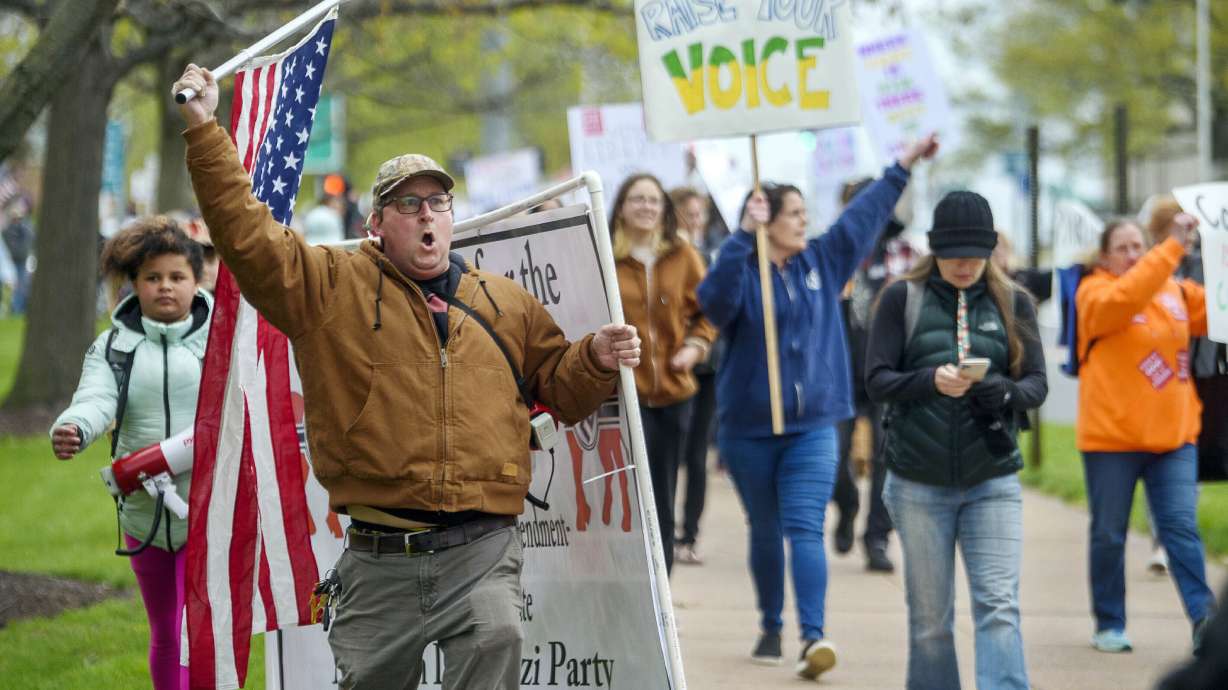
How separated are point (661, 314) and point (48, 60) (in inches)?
119

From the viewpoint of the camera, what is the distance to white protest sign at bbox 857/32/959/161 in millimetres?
13367

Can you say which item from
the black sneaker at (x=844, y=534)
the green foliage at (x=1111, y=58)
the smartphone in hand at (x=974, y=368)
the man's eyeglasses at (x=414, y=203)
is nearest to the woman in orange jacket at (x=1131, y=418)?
the smartphone in hand at (x=974, y=368)

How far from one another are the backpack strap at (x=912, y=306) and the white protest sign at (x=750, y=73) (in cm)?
168

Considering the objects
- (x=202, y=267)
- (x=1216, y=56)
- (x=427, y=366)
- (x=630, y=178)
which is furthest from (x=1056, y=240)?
(x=1216, y=56)

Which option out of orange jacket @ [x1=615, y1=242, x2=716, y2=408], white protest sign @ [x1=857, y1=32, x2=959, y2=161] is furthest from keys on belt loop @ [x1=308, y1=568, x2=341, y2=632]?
white protest sign @ [x1=857, y1=32, x2=959, y2=161]

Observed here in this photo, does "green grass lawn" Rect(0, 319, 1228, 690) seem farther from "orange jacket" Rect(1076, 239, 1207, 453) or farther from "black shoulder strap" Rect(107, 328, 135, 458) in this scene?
"orange jacket" Rect(1076, 239, 1207, 453)

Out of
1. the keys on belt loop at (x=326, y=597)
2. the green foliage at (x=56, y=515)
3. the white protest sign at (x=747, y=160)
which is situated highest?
the white protest sign at (x=747, y=160)

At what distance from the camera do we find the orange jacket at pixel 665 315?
7953 mm

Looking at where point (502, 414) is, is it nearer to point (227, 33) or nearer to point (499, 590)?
point (499, 590)

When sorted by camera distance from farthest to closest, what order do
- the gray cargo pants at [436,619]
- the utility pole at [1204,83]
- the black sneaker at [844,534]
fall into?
the utility pole at [1204,83] → the black sneaker at [844,534] → the gray cargo pants at [436,619]

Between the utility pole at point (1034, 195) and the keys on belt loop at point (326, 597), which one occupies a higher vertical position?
the utility pole at point (1034, 195)

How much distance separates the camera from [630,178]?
8.22 metres

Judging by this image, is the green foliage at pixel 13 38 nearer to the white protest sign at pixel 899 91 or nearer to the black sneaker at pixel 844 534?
the white protest sign at pixel 899 91

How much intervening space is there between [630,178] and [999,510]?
308 centimetres
